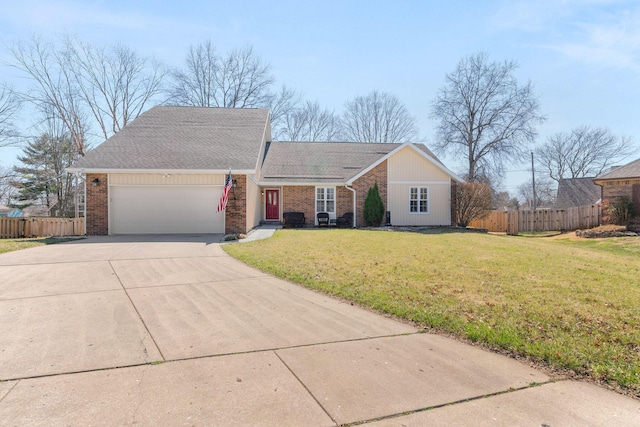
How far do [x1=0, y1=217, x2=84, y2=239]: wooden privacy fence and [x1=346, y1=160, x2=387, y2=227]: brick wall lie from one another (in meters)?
12.7

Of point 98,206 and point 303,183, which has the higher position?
point 303,183

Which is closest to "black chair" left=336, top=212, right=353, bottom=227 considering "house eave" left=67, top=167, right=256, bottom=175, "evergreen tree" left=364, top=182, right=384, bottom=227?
"evergreen tree" left=364, top=182, right=384, bottom=227

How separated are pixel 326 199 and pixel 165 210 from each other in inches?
321

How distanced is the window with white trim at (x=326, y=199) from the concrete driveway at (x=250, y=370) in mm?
14041

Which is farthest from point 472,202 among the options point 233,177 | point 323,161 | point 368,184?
point 233,177

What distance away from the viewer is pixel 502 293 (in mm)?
5508

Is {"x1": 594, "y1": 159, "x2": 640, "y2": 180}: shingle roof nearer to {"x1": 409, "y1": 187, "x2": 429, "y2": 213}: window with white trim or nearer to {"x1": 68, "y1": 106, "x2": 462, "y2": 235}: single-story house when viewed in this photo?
{"x1": 68, "y1": 106, "x2": 462, "y2": 235}: single-story house

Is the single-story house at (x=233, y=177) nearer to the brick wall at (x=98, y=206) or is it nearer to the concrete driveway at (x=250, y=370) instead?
the brick wall at (x=98, y=206)

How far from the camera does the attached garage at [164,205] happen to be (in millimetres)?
Result: 14766

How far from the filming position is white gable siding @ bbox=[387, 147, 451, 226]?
1945 cm

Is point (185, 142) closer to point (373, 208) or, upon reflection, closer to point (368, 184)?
point (368, 184)

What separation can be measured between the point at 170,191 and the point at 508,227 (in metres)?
17.5

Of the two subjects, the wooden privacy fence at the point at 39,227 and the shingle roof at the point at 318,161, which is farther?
the shingle roof at the point at 318,161

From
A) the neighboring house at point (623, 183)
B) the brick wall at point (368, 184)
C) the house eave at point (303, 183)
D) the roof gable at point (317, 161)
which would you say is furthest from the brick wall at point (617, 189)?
the house eave at point (303, 183)
